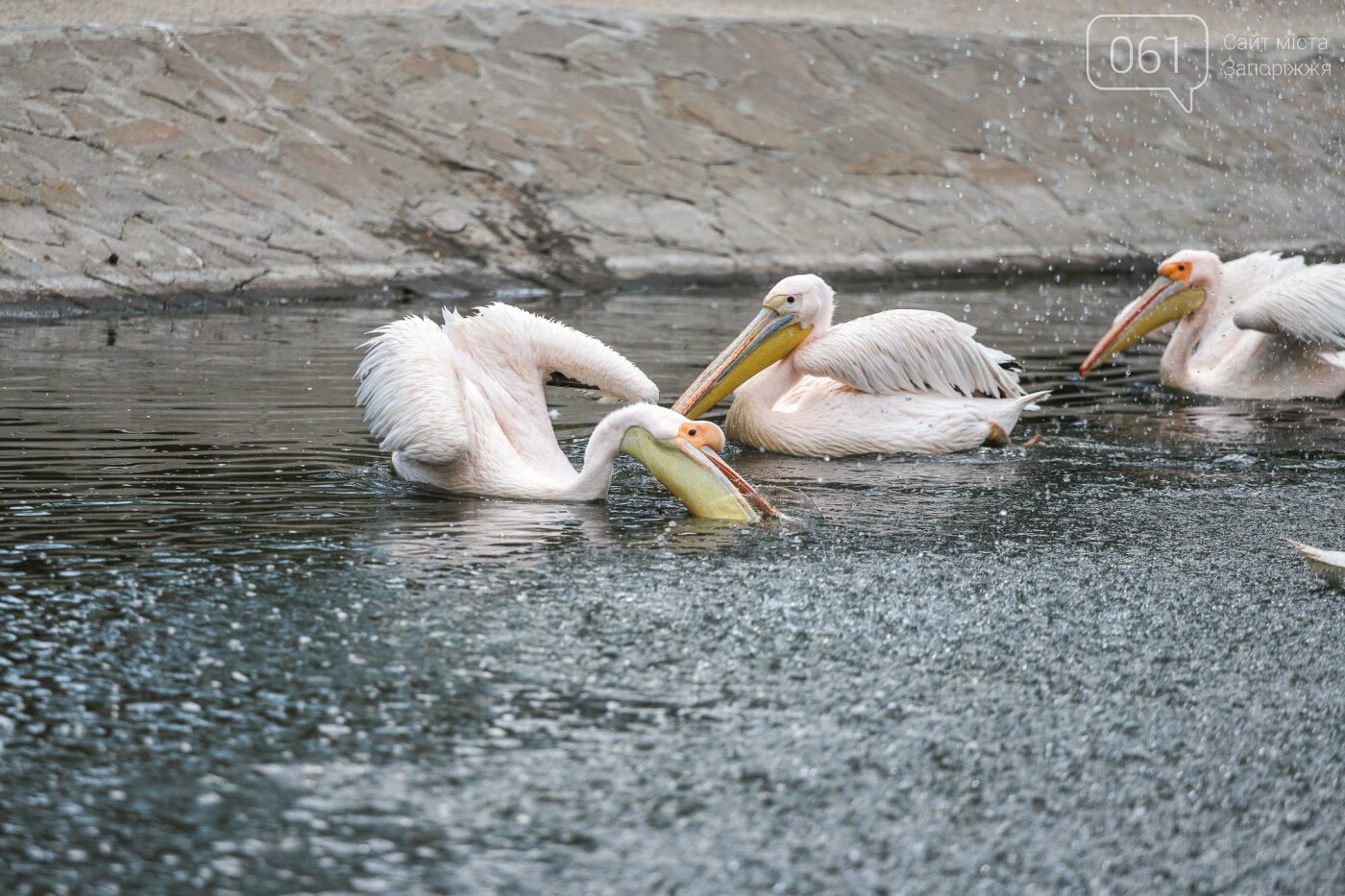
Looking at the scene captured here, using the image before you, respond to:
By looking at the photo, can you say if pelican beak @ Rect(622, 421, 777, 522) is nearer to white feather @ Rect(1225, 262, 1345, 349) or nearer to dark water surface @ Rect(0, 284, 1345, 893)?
dark water surface @ Rect(0, 284, 1345, 893)

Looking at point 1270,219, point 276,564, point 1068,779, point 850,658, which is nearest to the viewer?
point 1068,779

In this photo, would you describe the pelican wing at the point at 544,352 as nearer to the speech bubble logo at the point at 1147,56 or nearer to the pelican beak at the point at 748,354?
the pelican beak at the point at 748,354

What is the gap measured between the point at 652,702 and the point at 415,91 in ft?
24.4

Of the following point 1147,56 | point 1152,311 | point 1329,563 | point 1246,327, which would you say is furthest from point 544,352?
point 1147,56

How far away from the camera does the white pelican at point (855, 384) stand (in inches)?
215

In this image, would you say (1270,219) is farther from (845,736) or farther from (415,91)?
(845,736)

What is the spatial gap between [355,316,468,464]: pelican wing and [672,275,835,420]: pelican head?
46.7 inches

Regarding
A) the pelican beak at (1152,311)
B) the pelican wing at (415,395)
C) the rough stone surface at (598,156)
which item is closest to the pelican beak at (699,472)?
the pelican wing at (415,395)

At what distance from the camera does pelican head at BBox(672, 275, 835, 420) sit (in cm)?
554

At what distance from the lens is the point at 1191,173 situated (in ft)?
39.0

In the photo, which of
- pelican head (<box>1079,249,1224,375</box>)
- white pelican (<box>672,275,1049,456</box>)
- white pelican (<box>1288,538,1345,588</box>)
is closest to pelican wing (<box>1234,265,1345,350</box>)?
pelican head (<box>1079,249,1224,375</box>)

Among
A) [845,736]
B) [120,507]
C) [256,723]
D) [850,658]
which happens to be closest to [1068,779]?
[845,736]

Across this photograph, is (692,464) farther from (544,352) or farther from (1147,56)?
(1147,56)

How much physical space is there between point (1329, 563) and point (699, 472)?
4.84 ft
